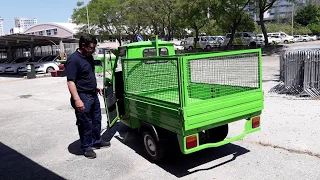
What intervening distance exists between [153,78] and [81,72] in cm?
116

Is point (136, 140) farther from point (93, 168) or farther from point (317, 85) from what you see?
point (317, 85)

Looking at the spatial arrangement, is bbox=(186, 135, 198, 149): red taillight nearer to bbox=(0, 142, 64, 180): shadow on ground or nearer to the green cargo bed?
the green cargo bed

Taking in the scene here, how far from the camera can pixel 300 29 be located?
6219cm

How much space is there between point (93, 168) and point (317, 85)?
20.7ft

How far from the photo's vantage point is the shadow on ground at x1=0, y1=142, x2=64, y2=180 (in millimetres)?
4633

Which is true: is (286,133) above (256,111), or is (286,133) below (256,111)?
below

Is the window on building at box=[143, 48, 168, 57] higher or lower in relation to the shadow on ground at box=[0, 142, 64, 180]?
higher

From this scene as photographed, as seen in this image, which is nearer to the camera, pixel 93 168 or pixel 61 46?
pixel 93 168

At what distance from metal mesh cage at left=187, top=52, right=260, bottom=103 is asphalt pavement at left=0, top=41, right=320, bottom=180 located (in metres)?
1.04

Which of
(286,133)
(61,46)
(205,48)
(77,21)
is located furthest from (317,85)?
(77,21)

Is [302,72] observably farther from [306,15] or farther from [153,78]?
[306,15]

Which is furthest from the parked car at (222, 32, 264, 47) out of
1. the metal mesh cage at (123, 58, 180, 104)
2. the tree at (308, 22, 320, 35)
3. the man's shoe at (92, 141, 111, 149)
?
the metal mesh cage at (123, 58, 180, 104)

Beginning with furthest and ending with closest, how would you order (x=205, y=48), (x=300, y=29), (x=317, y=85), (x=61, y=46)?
(x=300, y=29)
(x=205, y=48)
(x=61, y=46)
(x=317, y=85)

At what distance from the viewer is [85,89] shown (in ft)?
16.2
